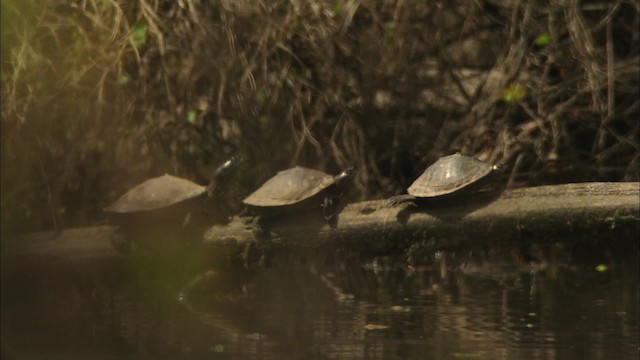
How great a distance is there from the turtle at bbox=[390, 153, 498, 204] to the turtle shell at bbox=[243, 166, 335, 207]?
1.54ft

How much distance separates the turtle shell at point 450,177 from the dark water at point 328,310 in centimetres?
52

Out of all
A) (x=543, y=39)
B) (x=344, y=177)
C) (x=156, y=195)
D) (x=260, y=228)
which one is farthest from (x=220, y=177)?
(x=543, y=39)

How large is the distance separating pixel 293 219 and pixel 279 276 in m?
0.51

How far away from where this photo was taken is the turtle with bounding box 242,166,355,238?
14.6 ft

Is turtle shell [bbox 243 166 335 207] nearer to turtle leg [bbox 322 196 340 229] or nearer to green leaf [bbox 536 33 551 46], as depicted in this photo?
turtle leg [bbox 322 196 340 229]

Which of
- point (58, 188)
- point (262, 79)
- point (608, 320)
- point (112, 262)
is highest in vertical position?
point (262, 79)

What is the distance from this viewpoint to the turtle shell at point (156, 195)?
4.66 meters

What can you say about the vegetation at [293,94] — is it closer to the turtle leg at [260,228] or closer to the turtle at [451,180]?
the turtle leg at [260,228]

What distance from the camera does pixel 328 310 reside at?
14.0 ft

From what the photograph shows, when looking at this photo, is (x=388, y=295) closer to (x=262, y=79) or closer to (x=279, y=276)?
(x=279, y=276)

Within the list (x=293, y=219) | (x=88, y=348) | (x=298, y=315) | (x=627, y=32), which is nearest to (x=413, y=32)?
(x=627, y=32)

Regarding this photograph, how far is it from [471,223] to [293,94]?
2.15 m

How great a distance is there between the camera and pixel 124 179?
573 centimetres

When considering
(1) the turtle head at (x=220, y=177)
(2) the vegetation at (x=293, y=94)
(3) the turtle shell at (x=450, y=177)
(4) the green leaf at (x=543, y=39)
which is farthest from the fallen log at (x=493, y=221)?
(4) the green leaf at (x=543, y=39)
